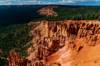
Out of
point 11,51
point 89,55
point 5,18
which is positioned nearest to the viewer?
point 89,55

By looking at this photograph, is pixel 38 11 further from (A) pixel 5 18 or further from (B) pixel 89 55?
(B) pixel 89 55

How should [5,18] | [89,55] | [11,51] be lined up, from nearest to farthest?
[89,55]
[11,51]
[5,18]

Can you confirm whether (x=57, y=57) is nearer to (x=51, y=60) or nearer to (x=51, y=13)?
(x=51, y=60)

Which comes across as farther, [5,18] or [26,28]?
[5,18]

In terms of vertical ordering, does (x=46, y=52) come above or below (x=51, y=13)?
below

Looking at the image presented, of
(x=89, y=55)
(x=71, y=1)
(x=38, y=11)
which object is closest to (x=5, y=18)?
(x=38, y=11)

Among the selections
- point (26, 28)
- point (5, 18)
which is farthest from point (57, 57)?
point (5, 18)
